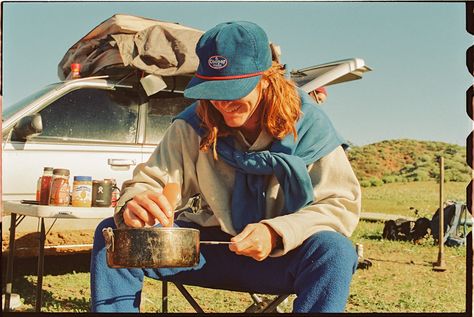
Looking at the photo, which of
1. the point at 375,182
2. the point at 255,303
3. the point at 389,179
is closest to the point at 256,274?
the point at 255,303

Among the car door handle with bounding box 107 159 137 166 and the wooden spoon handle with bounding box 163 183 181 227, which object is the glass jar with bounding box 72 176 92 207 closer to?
the car door handle with bounding box 107 159 137 166

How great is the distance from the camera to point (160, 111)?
15.0ft

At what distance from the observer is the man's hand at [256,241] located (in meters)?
1.83

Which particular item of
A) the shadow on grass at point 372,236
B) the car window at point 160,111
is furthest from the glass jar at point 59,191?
the shadow on grass at point 372,236

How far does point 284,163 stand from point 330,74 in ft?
8.01

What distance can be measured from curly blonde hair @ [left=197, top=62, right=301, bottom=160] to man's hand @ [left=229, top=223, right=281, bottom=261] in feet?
1.05

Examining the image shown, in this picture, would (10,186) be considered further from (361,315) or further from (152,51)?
(361,315)

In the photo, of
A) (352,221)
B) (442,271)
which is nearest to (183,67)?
(352,221)

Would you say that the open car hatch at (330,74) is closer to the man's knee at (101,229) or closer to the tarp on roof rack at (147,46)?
the tarp on roof rack at (147,46)

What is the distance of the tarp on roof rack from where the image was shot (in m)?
4.17

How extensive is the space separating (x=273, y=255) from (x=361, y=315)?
0.43 metres

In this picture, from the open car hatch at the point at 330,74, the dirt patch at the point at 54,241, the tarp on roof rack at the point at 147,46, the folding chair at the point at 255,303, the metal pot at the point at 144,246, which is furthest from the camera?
the dirt patch at the point at 54,241

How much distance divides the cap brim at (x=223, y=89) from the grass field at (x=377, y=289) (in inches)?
81.6

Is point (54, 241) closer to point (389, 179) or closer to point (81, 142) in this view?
point (81, 142)
